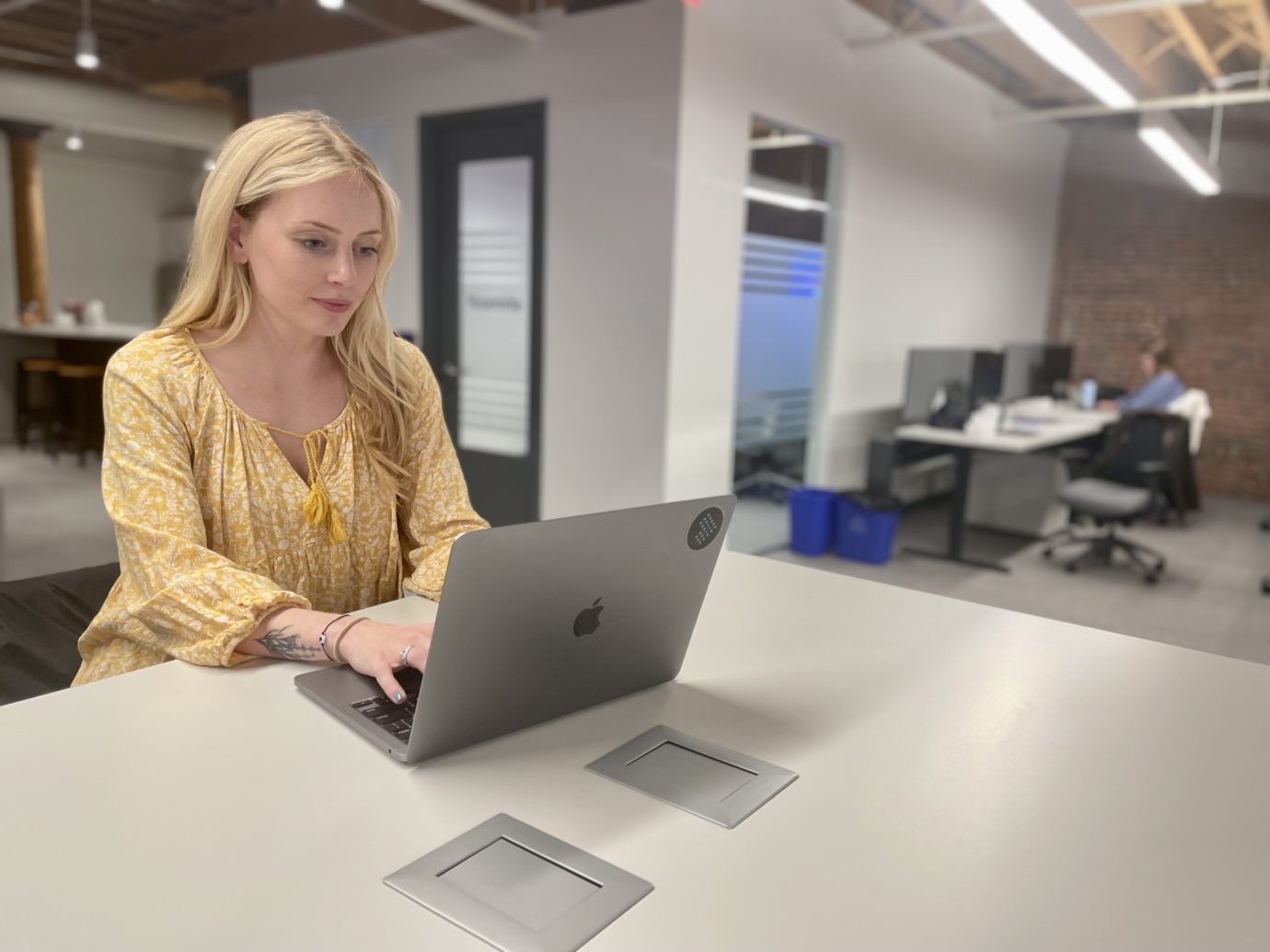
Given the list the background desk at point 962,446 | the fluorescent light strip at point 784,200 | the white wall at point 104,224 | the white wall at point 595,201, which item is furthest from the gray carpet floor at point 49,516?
the background desk at point 962,446

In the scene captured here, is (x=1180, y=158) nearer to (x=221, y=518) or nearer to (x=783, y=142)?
(x=783, y=142)

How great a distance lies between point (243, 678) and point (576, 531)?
19.3 inches

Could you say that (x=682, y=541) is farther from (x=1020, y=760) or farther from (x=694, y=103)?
(x=694, y=103)

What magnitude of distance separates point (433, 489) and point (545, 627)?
72 cm

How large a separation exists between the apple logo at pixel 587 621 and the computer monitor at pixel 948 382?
15.6ft

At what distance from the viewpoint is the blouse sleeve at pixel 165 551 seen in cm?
117

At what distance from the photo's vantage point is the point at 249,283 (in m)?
1.46

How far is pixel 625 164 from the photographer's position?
429 cm

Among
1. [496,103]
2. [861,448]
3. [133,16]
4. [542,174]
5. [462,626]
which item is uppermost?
[133,16]

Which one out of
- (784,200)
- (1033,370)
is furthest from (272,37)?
(1033,370)

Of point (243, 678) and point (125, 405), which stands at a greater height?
point (125, 405)

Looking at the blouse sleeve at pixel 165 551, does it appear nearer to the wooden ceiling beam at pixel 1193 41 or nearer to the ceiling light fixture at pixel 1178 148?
the ceiling light fixture at pixel 1178 148

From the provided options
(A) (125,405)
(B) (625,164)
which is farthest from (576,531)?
(B) (625,164)

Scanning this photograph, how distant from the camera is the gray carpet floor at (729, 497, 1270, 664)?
14.1 feet
